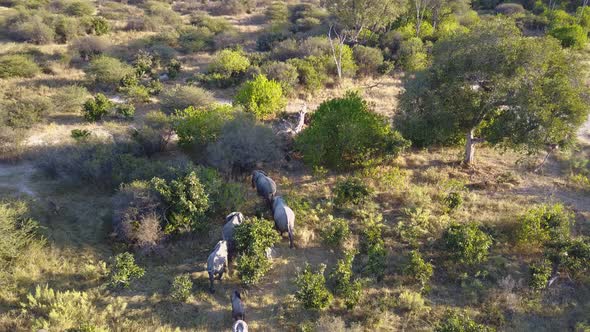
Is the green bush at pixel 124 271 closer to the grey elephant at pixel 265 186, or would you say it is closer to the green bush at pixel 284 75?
the grey elephant at pixel 265 186

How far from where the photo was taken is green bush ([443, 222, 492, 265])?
36.8ft

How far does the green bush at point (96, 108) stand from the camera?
19.7 metres

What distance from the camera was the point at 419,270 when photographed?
1087 centimetres

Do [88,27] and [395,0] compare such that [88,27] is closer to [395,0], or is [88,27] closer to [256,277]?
[395,0]

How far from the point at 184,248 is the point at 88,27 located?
2846 centimetres

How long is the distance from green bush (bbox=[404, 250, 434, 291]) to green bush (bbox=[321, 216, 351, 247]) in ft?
7.10

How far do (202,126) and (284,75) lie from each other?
27.5 feet

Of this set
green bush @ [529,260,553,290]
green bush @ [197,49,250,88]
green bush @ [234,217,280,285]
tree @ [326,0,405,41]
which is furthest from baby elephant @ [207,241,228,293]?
tree @ [326,0,405,41]

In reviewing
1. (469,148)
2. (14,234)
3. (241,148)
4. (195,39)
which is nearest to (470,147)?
(469,148)

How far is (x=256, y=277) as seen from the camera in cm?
1059

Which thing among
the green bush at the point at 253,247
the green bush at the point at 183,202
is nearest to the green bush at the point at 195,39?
the green bush at the point at 183,202

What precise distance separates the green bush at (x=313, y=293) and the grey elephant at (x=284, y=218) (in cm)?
217

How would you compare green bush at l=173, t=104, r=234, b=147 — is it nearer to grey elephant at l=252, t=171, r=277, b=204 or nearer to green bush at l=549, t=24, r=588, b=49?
grey elephant at l=252, t=171, r=277, b=204

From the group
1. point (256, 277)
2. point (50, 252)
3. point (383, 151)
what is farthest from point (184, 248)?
point (383, 151)
